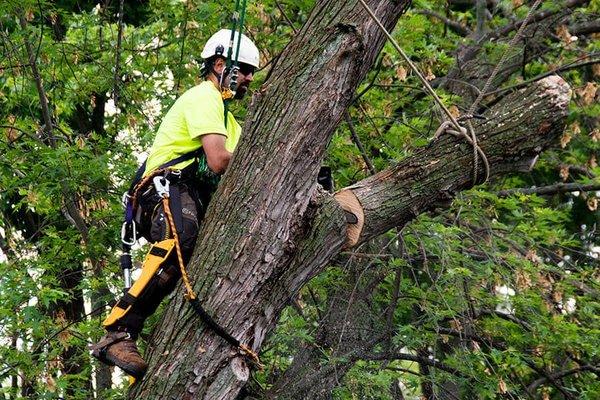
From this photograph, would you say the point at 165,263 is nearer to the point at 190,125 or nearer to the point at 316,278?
the point at 190,125

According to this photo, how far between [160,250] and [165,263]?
0.19ft

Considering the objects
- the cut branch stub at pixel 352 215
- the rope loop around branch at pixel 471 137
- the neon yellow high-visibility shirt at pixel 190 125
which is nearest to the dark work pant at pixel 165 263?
the neon yellow high-visibility shirt at pixel 190 125

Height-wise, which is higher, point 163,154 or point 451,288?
point 163,154

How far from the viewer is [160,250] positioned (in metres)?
3.89

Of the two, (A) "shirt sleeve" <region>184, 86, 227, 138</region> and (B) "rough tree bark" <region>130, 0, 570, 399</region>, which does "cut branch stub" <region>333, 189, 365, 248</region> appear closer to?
(B) "rough tree bark" <region>130, 0, 570, 399</region>

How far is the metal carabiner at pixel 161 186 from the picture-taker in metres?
4.06

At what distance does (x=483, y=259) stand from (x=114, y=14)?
4.17 m

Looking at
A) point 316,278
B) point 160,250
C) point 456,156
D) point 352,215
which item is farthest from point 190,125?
point 316,278

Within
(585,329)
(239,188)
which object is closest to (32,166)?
(239,188)

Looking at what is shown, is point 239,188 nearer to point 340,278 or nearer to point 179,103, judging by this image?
point 179,103

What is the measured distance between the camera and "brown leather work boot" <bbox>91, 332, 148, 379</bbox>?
368 centimetres

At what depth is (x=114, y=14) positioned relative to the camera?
896 centimetres

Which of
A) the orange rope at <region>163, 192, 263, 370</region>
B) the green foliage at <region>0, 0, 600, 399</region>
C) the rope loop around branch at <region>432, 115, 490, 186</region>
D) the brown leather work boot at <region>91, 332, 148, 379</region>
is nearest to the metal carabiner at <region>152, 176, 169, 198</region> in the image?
the orange rope at <region>163, 192, 263, 370</region>

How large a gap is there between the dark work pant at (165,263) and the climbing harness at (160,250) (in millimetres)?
22
